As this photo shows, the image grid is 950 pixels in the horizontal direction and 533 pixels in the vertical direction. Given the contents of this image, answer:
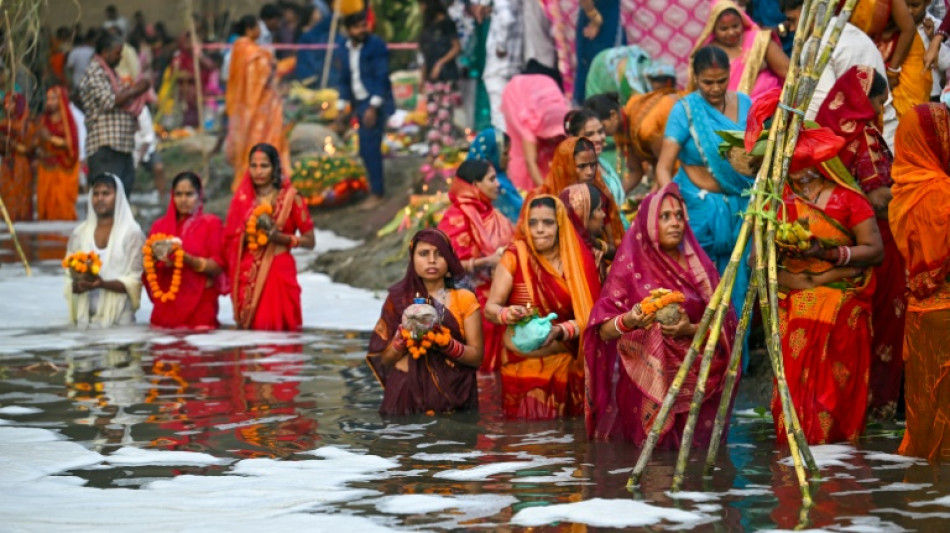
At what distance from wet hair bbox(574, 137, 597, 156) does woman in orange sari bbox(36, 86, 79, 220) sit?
10404mm

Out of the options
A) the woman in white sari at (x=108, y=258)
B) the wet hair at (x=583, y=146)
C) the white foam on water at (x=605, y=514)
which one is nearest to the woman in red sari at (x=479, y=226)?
the wet hair at (x=583, y=146)

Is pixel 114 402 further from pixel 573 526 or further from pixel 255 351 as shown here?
pixel 573 526

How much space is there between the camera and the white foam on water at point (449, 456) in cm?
701

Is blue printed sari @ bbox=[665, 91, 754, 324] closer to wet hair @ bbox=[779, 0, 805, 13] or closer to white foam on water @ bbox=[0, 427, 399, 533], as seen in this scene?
wet hair @ bbox=[779, 0, 805, 13]

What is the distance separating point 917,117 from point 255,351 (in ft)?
17.6

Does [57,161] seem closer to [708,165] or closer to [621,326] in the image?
[708,165]

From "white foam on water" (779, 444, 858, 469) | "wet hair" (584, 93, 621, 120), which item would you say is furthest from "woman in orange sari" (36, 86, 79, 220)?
"white foam on water" (779, 444, 858, 469)

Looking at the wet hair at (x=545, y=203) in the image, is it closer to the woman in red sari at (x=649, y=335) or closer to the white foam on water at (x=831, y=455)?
the woman in red sari at (x=649, y=335)

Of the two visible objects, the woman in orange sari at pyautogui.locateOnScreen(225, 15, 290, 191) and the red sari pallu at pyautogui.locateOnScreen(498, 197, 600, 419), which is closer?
the red sari pallu at pyautogui.locateOnScreen(498, 197, 600, 419)

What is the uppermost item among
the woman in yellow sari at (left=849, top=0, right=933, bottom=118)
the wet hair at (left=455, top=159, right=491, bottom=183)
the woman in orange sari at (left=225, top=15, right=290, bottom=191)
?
the woman in orange sari at (left=225, top=15, right=290, bottom=191)

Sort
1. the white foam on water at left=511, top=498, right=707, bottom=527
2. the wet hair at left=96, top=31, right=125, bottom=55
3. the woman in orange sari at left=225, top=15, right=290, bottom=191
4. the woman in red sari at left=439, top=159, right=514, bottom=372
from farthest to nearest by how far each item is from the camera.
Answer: the woman in orange sari at left=225, top=15, right=290, bottom=191 < the wet hair at left=96, top=31, right=125, bottom=55 < the woman in red sari at left=439, top=159, right=514, bottom=372 < the white foam on water at left=511, top=498, right=707, bottom=527

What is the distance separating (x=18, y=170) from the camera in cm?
1945

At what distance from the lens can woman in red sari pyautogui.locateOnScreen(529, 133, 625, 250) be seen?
29.7 feet

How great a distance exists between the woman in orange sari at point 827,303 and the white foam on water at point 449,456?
1.38 m
